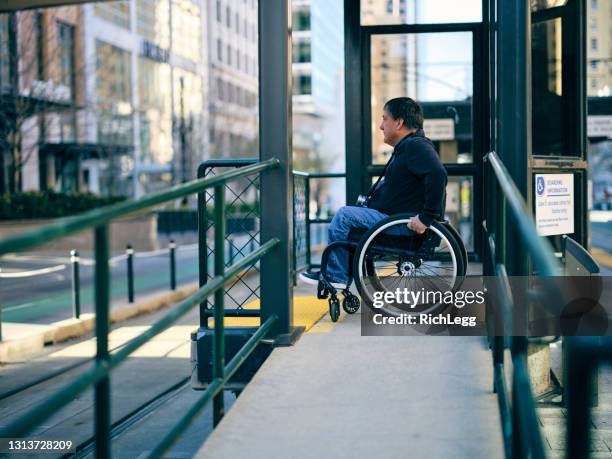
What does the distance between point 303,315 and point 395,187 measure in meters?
1.22

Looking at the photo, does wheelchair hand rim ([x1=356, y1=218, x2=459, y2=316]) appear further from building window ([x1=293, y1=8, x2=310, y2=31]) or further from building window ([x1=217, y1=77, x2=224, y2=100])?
building window ([x1=293, y1=8, x2=310, y2=31])

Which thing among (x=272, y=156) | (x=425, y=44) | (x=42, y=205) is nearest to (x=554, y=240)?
(x=272, y=156)

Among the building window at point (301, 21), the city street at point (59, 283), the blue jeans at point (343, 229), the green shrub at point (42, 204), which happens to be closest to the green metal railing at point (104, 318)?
the blue jeans at point (343, 229)

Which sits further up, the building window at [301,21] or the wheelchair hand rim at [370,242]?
the building window at [301,21]

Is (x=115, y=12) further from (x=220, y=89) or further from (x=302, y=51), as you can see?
(x=302, y=51)

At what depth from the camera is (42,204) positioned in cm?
2375

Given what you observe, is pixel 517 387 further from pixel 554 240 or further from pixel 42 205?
pixel 42 205

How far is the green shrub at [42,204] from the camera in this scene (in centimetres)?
2265

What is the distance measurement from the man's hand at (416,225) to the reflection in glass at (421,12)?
12.5 ft

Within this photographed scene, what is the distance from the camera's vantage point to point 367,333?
17.7 ft

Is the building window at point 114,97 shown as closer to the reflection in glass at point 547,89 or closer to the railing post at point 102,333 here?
the reflection in glass at point 547,89

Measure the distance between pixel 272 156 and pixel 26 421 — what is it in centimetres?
326

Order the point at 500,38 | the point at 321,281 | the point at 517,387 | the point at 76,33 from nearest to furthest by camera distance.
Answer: the point at 517,387 < the point at 500,38 < the point at 321,281 < the point at 76,33
